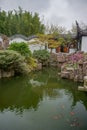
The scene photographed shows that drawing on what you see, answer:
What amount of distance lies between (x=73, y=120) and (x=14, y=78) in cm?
670

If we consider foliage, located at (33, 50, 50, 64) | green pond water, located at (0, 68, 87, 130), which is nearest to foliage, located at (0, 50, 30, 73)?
green pond water, located at (0, 68, 87, 130)

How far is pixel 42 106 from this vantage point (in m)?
7.30

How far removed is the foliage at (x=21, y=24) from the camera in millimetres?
28234

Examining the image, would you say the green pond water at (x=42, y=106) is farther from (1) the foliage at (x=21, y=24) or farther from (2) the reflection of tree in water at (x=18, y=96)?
(1) the foliage at (x=21, y=24)

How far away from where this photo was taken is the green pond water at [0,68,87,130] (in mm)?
5719

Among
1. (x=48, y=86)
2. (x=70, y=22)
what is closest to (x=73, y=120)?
(x=48, y=86)

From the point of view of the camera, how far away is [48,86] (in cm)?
1045

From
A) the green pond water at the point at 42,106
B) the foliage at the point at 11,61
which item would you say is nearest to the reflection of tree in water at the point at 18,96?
the green pond water at the point at 42,106

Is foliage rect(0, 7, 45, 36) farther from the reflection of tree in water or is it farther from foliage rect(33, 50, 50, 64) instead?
the reflection of tree in water

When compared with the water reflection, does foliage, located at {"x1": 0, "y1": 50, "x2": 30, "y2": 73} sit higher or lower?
higher

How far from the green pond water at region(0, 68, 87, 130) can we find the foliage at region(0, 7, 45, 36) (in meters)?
18.2

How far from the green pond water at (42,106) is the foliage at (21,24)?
59.7ft

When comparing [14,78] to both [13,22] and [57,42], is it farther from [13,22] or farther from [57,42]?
[13,22]

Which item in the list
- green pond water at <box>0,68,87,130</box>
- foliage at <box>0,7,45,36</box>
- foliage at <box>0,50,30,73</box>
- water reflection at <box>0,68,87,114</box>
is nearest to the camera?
green pond water at <box>0,68,87,130</box>
